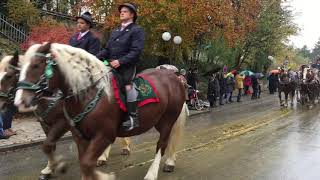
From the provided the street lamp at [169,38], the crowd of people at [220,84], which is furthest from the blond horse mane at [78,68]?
the crowd of people at [220,84]

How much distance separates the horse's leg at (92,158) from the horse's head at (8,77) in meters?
1.62

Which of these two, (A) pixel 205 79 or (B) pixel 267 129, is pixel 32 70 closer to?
(B) pixel 267 129

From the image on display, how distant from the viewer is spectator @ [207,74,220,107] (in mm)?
21859

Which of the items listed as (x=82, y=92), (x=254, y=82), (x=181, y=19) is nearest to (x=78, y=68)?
(x=82, y=92)

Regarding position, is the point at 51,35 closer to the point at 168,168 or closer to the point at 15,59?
the point at 168,168

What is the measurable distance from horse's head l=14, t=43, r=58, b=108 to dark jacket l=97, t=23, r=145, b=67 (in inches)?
46.8

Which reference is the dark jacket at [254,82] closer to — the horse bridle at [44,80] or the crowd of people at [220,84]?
the crowd of people at [220,84]

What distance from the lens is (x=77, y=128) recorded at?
6.01m

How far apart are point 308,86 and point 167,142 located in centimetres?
1638

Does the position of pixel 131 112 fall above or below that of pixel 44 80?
below

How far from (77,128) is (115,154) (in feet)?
12.1

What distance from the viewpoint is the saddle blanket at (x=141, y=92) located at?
20.5ft

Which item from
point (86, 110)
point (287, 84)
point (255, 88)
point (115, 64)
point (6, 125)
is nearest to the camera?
point (86, 110)

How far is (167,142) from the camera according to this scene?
25.6ft
